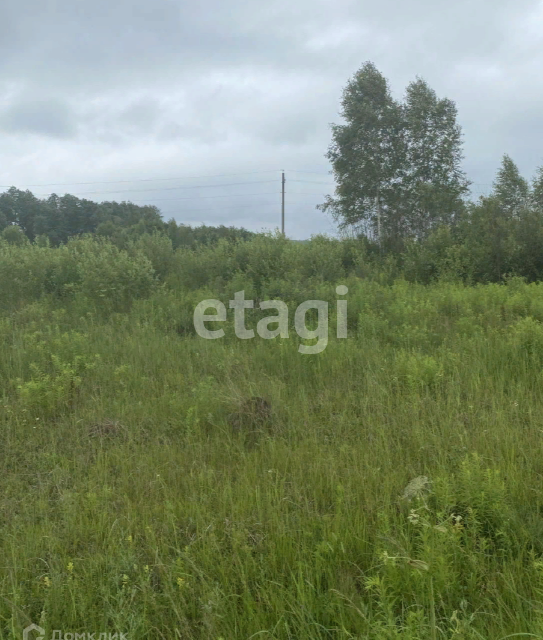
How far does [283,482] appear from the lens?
11.3 ft

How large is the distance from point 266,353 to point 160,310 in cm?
307

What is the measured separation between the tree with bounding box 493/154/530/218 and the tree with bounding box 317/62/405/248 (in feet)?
23.6

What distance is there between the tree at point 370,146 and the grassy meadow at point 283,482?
1478cm

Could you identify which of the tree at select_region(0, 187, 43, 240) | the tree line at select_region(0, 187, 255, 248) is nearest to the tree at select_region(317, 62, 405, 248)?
the tree line at select_region(0, 187, 255, 248)

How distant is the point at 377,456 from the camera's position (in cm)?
371

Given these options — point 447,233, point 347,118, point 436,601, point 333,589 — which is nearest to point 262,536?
point 333,589

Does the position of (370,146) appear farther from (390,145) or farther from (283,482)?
(283,482)

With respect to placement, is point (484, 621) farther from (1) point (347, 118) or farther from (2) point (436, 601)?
(1) point (347, 118)

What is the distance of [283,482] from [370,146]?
20373 mm

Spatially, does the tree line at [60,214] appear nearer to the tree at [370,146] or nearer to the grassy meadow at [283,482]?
the tree at [370,146]

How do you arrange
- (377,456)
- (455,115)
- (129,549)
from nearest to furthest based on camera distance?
(129,549) < (377,456) < (455,115)

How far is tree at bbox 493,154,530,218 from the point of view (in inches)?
509

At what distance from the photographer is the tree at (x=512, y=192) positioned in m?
12.9

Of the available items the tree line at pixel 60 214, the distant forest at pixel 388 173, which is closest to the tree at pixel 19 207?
the tree line at pixel 60 214
